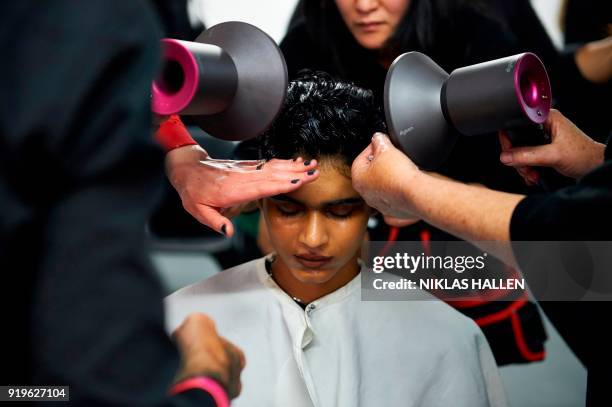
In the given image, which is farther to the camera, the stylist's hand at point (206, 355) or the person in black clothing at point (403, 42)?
the person in black clothing at point (403, 42)

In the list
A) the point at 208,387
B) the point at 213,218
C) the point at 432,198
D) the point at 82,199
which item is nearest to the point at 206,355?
the point at 208,387

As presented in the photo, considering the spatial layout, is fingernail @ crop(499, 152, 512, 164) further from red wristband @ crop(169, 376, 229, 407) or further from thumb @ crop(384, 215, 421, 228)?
red wristband @ crop(169, 376, 229, 407)

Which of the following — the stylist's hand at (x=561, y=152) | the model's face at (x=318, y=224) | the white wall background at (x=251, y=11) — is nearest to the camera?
the stylist's hand at (x=561, y=152)

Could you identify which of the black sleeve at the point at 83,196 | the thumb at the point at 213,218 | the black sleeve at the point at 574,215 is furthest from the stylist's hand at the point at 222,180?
the black sleeve at the point at 83,196

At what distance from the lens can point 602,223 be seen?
3.46 feet

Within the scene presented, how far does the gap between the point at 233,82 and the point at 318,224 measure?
356mm

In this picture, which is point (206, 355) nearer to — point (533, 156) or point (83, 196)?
point (83, 196)

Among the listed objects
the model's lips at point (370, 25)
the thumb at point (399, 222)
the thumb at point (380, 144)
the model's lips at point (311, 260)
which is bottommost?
the thumb at point (399, 222)

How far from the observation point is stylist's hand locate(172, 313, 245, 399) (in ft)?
3.61

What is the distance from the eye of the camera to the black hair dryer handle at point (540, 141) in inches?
52.7

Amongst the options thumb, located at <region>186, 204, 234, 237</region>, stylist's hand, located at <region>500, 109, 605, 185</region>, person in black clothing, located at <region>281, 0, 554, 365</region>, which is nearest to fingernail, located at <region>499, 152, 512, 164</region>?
stylist's hand, located at <region>500, 109, 605, 185</region>

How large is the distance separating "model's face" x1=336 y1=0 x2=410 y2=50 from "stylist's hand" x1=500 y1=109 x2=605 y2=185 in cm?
45

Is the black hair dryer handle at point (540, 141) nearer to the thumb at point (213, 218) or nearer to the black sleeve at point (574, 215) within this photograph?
the black sleeve at point (574, 215)

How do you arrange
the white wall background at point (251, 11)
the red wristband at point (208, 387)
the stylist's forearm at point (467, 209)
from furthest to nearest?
the white wall background at point (251, 11) → the stylist's forearm at point (467, 209) → the red wristband at point (208, 387)
